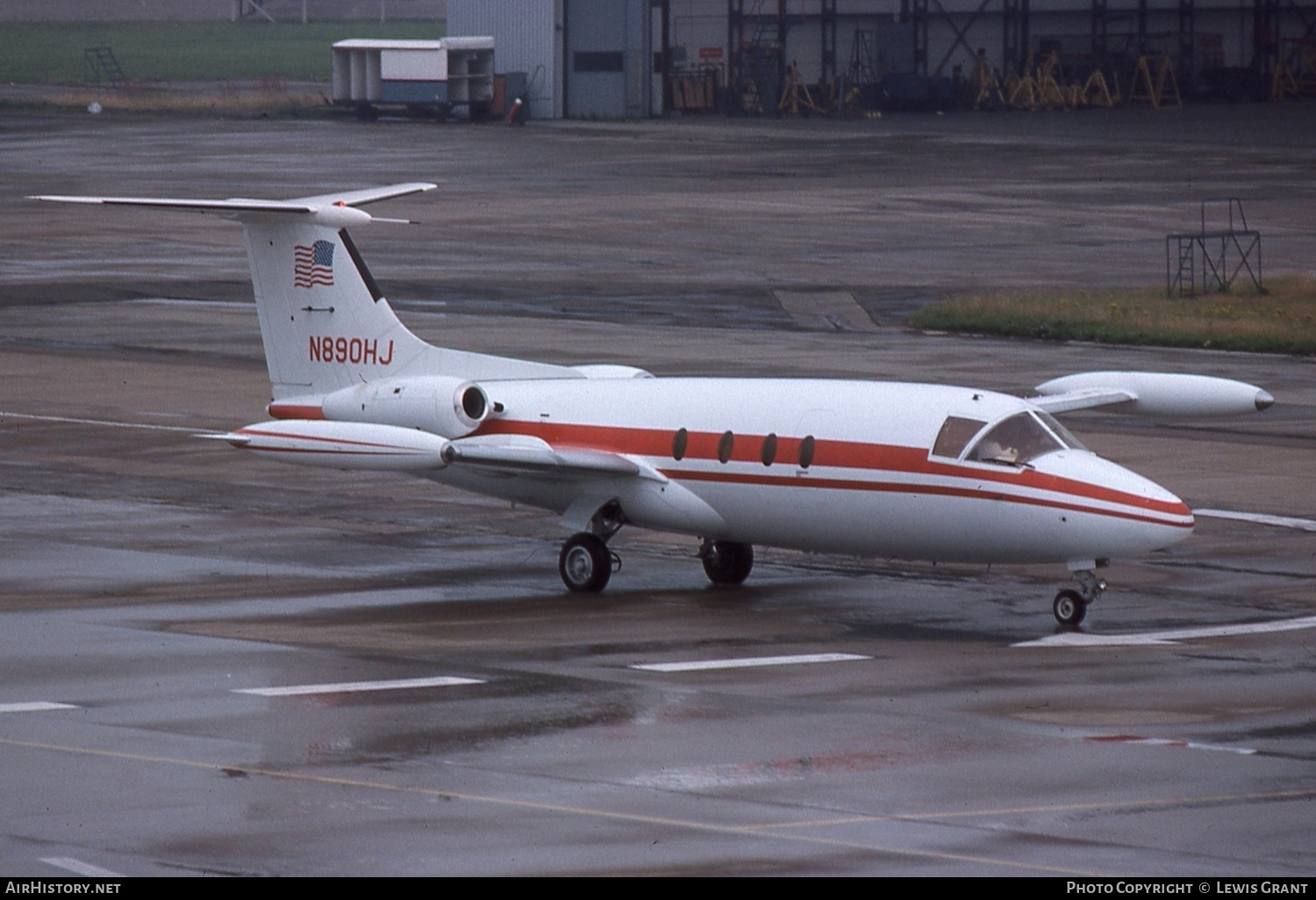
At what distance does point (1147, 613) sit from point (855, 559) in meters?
5.23

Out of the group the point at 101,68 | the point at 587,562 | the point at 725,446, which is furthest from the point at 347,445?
the point at 101,68

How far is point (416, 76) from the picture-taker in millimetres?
121375

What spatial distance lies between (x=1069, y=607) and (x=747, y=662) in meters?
4.18

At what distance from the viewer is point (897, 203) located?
8525cm

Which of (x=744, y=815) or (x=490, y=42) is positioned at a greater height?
(x=490, y=42)

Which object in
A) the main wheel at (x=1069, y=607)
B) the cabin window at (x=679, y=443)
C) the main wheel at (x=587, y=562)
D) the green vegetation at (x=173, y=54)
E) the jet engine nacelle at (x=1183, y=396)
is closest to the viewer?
the main wheel at (x=1069, y=607)

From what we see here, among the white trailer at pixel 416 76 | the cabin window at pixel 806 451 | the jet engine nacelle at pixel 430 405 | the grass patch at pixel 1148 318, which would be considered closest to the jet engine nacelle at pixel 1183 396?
the cabin window at pixel 806 451

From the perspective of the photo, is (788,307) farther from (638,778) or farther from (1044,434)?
(638,778)

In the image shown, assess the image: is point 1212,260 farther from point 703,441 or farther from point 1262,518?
point 703,441

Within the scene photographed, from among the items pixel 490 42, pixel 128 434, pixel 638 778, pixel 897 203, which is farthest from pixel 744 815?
pixel 490 42

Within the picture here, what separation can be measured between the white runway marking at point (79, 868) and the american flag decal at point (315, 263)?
596 inches

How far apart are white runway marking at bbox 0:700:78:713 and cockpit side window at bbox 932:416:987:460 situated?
1015cm

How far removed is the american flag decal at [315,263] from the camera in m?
30.3

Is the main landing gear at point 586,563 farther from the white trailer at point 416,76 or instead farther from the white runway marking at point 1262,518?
the white trailer at point 416,76
